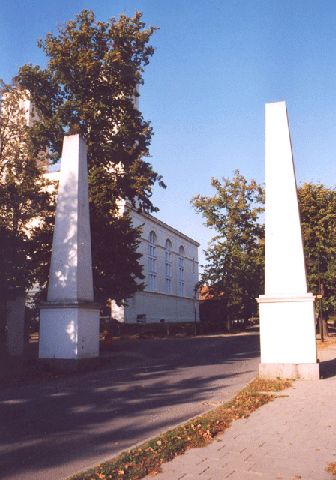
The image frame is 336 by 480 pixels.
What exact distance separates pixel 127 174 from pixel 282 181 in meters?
14.5

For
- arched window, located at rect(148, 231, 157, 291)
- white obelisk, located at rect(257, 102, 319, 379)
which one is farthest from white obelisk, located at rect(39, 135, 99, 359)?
arched window, located at rect(148, 231, 157, 291)

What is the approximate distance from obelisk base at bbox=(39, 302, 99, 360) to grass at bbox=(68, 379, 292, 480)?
7.94 m

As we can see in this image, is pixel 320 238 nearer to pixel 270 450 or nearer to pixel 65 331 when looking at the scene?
pixel 65 331

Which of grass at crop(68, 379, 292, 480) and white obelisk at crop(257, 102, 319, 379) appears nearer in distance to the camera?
grass at crop(68, 379, 292, 480)

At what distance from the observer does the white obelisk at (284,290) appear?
12.1 meters

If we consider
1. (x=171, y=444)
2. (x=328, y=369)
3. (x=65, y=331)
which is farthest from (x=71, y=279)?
(x=171, y=444)

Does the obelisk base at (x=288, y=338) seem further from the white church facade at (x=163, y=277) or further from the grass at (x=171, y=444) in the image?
the white church facade at (x=163, y=277)

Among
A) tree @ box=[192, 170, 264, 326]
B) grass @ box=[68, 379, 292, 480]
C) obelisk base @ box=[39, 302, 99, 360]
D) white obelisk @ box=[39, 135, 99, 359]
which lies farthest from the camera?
tree @ box=[192, 170, 264, 326]

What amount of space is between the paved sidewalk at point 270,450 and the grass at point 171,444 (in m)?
0.15

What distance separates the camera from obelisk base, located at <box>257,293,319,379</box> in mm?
12055

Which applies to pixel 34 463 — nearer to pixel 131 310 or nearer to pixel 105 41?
pixel 105 41

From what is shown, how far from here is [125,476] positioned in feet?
15.1

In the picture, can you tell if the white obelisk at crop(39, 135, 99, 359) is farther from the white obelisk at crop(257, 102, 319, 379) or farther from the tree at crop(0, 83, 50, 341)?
the white obelisk at crop(257, 102, 319, 379)

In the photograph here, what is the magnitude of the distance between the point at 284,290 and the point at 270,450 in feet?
24.8
